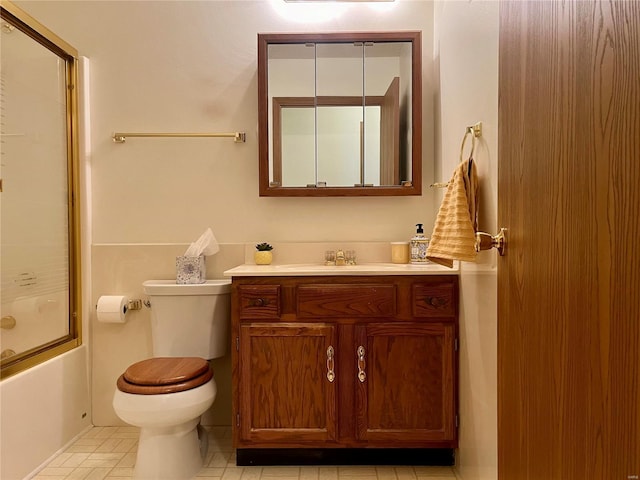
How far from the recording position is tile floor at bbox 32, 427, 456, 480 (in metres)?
1.79

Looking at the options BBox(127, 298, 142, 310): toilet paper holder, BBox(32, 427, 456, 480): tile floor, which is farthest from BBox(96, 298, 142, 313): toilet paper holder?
BBox(32, 427, 456, 480): tile floor

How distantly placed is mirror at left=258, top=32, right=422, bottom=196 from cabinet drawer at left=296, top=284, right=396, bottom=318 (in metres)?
0.58

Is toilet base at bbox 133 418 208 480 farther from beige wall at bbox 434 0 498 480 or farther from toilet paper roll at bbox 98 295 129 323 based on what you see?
beige wall at bbox 434 0 498 480

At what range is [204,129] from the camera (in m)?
2.26

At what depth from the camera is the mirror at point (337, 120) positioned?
2.15 meters

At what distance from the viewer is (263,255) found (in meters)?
2.18

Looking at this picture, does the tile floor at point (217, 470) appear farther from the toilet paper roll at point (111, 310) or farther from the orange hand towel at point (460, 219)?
the orange hand towel at point (460, 219)

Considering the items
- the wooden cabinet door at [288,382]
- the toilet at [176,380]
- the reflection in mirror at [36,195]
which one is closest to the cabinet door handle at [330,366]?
the wooden cabinet door at [288,382]

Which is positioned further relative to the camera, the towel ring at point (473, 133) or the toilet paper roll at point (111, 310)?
the toilet paper roll at point (111, 310)

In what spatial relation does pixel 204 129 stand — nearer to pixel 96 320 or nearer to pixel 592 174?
pixel 96 320

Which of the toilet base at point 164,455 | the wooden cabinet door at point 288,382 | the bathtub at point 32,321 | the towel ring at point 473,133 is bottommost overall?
the toilet base at point 164,455

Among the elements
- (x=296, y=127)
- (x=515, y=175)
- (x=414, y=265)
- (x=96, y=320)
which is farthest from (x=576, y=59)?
(x=96, y=320)

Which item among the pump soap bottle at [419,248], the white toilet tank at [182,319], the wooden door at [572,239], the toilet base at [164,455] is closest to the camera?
the wooden door at [572,239]

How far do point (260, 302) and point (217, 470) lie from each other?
0.76 m
